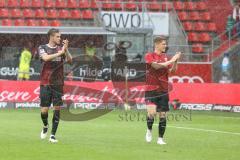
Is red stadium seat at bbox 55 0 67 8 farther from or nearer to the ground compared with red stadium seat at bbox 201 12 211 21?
farther from the ground

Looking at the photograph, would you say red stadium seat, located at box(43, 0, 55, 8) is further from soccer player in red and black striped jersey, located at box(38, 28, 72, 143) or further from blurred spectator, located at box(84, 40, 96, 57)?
soccer player in red and black striped jersey, located at box(38, 28, 72, 143)

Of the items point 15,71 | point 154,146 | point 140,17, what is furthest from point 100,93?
point 154,146

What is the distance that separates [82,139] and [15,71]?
692 inches

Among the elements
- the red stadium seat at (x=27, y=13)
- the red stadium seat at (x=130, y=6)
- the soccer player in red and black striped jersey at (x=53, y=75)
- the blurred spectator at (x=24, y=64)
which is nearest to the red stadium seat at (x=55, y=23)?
the red stadium seat at (x=27, y=13)

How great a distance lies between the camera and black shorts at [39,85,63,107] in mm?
15516

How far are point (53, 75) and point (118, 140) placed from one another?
2.10 m

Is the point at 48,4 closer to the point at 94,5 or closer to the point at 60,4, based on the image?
the point at 60,4

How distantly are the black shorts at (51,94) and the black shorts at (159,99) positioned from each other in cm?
185

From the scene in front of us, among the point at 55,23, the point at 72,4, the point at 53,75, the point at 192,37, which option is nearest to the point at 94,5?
the point at 72,4

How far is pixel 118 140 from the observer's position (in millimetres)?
16266

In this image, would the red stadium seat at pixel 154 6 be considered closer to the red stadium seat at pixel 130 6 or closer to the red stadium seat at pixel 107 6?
the red stadium seat at pixel 130 6

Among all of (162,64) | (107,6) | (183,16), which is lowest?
(162,64)

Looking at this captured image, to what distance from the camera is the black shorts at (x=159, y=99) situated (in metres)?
15.4

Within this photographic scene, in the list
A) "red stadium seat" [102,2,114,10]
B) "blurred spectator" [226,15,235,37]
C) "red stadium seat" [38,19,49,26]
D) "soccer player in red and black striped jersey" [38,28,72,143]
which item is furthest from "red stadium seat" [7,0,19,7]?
"soccer player in red and black striped jersey" [38,28,72,143]
